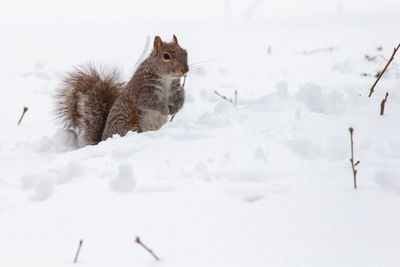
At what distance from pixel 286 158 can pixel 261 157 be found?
0.37 ft

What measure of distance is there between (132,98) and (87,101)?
1.16 feet

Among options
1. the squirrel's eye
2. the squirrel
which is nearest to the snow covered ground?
the squirrel

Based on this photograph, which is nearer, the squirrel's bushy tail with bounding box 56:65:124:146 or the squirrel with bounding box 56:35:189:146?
the squirrel with bounding box 56:35:189:146

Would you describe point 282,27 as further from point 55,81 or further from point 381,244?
point 381,244

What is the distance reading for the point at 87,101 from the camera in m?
4.26

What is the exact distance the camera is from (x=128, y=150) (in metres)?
2.97

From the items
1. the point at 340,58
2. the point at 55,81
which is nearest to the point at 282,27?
the point at 340,58

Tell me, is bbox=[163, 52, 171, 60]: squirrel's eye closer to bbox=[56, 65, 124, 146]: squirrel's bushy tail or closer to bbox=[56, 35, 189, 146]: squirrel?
bbox=[56, 35, 189, 146]: squirrel

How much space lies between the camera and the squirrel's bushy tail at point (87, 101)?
4.20 metres

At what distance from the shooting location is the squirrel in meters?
4.07

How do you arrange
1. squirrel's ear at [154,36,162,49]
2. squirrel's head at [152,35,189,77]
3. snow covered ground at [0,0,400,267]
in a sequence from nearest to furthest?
snow covered ground at [0,0,400,267] → squirrel's head at [152,35,189,77] → squirrel's ear at [154,36,162,49]

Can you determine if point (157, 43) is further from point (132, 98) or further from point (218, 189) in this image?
point (218, 189)

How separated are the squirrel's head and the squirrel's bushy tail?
0.47 metres

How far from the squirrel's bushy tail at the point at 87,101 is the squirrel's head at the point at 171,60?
0.47m
